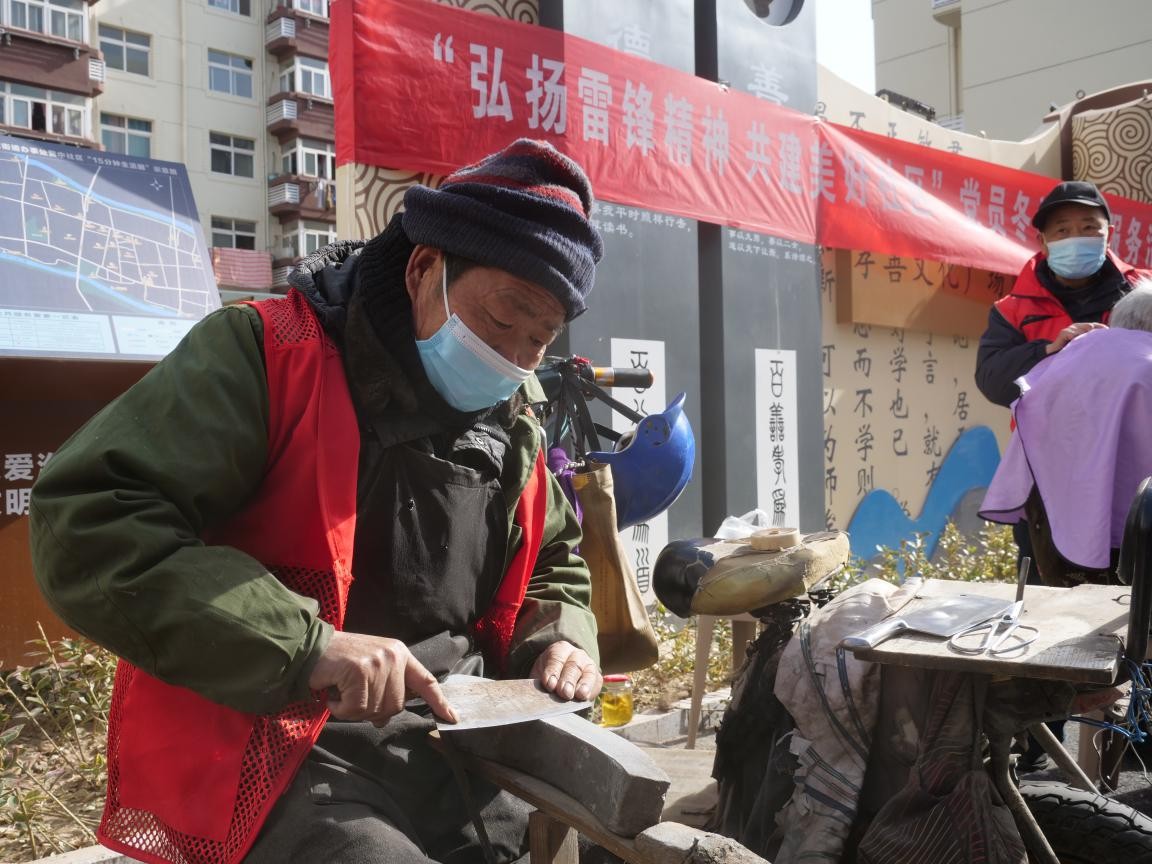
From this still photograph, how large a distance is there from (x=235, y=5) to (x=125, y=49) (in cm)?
434

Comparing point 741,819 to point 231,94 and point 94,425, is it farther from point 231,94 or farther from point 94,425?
point 231,94

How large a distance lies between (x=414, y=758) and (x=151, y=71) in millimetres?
30894

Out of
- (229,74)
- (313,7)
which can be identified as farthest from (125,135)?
(313,7)

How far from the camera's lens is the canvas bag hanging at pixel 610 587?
336 cm

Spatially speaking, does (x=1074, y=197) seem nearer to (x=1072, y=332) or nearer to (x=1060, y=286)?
(x=1060, y=286)

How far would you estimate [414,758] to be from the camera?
6.00 feet

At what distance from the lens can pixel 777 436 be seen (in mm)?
7348

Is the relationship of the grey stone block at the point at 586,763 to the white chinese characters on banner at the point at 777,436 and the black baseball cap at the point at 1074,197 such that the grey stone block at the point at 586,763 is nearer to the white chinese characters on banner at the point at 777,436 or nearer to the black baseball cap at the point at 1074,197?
the black baseball cap at the point at 1074,197

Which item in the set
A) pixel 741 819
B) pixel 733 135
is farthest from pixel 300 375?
pixel 733 135

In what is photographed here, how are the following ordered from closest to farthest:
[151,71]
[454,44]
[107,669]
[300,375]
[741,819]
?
1. [300,375]
2. [741,819]
3. [107,669]
4. [454,44]
5. [151,71]

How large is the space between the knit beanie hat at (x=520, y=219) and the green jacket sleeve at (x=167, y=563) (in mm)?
519

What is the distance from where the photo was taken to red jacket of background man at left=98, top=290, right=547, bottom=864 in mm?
1556

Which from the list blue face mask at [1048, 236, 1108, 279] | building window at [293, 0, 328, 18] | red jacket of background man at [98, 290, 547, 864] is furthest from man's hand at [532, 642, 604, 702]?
building window at [293, 0, 328, 18]

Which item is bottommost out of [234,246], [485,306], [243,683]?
[243,683]
